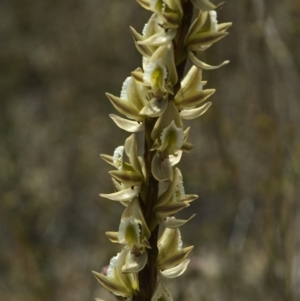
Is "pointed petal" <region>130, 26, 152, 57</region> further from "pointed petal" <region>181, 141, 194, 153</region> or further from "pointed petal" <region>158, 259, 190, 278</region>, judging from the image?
"pointed petal" <region>158, 259, 190, 278</region>

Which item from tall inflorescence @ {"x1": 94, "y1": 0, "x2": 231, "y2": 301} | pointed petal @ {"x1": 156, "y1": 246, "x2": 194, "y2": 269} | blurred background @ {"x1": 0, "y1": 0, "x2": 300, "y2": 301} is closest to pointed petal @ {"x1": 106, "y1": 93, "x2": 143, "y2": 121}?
tall inflorescence @ {"x1": 94, "y1": 0, "x2": 231, "y2": 301}

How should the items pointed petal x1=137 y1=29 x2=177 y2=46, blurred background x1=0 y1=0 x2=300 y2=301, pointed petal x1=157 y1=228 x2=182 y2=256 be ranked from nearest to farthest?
1. pointed petal x1=137 y1=29 x2=177 y2=46
2. pointed petal x1=157 y1=228 x2=182 y2=256
3. blurred background x1=0 y1=0 x2=300 y2=301

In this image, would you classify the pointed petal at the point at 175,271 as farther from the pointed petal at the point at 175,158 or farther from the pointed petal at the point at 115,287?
the pointed petal at the point at 175,158

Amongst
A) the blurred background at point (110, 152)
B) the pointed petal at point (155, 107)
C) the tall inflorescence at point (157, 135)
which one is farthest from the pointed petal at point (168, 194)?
the blurred background at point (110, 152)

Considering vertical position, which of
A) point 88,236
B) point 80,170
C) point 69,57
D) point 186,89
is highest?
point 69,57

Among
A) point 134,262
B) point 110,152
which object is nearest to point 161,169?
point 134,262

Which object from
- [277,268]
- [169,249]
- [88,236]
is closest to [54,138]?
[88,236]

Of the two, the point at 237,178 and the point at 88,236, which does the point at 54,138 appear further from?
the point at 237,178
